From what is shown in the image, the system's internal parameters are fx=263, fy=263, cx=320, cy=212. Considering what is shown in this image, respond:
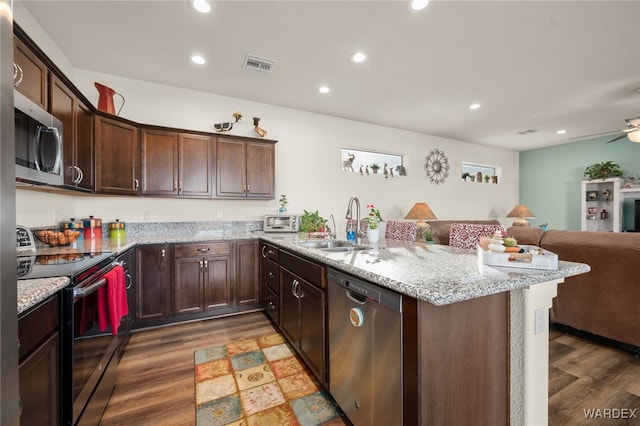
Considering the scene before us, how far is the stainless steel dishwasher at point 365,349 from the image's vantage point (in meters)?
1.09

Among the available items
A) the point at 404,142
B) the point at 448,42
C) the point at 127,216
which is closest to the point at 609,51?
the point at 448,42

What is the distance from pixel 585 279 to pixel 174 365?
11.6ft

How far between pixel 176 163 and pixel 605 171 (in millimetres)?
7680

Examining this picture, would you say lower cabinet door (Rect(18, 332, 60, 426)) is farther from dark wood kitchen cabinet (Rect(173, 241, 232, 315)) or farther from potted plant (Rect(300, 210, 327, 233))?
potted plant (Rect(300, 210, 327, 233))

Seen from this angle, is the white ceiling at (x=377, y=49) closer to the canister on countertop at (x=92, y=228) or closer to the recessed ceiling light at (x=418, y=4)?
the recessed ceiling light at (x=418, y=4)

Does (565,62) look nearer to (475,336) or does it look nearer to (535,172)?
(475,336)

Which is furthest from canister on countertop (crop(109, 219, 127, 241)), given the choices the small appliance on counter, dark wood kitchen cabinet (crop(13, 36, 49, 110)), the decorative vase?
the decorative vase

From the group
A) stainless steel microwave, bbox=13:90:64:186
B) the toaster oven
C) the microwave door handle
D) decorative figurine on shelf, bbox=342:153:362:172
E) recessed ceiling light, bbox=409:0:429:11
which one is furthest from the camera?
decorative figurine on shelf, bbox=342:153:362:172

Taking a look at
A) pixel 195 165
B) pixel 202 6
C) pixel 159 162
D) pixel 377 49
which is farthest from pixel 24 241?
pixel 377 49

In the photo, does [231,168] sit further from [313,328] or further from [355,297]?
[355,297]

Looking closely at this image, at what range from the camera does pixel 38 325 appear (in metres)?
0.94

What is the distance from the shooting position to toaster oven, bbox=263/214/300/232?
360 cm

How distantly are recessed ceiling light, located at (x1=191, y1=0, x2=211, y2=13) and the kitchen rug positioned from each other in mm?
2830

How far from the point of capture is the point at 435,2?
204 centimetres
